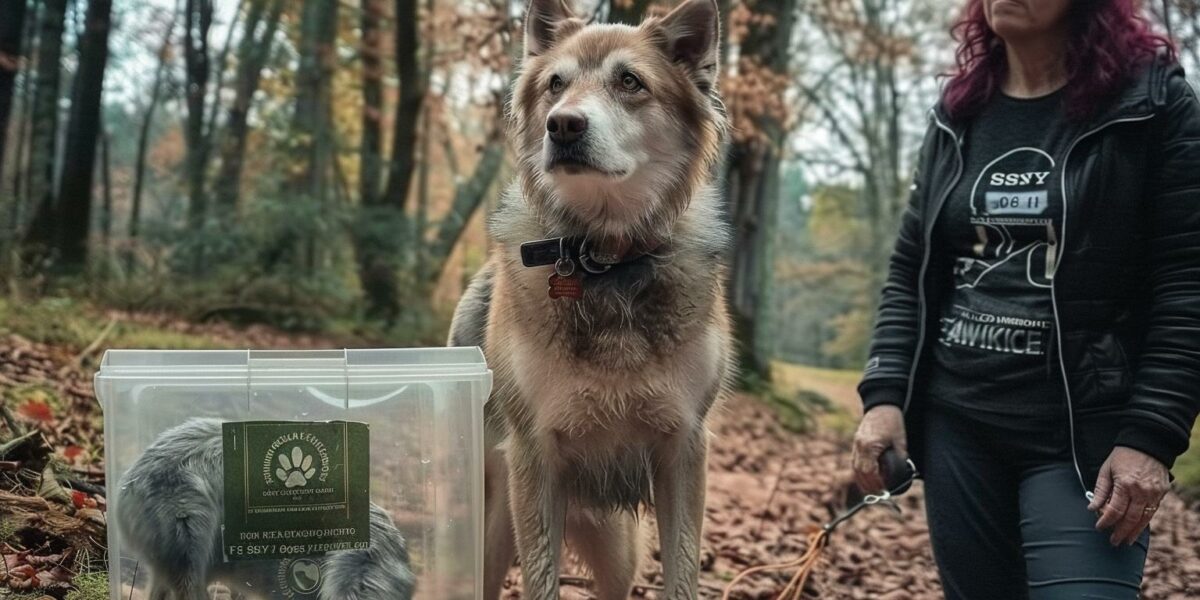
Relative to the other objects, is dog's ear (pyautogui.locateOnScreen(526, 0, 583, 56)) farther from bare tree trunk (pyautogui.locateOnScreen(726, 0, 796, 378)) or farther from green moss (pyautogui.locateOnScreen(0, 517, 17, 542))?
bare tree trunk (pyautogui.locateOnScreen(726, 0, 796, 378))

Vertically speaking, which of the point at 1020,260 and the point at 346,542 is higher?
the point at 1020,260

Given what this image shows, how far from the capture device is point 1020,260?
2.19 meters

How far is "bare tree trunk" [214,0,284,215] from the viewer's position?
6.87 metres

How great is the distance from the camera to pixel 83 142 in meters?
5.73

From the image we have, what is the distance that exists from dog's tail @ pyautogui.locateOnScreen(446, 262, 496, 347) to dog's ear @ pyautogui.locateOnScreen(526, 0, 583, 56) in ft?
2.17

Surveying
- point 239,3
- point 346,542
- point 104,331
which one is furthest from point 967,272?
point 239,3

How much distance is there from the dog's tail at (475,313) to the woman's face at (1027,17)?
1.49m

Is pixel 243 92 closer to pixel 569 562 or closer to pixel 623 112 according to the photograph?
pixel 569 562

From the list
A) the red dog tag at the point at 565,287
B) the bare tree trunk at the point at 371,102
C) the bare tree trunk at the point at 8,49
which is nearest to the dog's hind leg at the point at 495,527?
the red dog tag at the point at 565,287

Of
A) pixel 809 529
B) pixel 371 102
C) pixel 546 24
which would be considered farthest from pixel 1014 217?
pixel 371 102

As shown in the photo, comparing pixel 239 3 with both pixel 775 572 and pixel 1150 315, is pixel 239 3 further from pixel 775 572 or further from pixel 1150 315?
pixel 1150 315

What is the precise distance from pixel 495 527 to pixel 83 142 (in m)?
4.67

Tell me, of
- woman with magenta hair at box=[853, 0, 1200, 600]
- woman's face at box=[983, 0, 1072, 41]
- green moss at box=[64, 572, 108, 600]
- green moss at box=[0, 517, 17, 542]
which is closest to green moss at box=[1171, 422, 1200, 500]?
woman with magenta hair at box=[853, 0, 1200, 600]

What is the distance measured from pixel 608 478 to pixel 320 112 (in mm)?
6009
